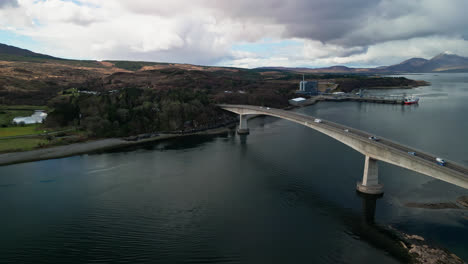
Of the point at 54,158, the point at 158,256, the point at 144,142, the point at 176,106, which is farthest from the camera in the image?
the point at 176,106

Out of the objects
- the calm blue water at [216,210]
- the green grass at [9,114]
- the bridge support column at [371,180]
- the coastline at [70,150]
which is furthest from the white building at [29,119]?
the bridge support column at [371,180]

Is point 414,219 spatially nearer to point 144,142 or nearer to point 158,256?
point 158,256

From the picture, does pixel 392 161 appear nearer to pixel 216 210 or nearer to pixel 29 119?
pixel 216 210

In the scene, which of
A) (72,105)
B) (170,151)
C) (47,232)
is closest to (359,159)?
(170,151)

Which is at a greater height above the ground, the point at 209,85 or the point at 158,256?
the point at 209,85

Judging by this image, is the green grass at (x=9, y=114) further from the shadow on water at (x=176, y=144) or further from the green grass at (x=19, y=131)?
the shadow on water at (x=176, y=144)

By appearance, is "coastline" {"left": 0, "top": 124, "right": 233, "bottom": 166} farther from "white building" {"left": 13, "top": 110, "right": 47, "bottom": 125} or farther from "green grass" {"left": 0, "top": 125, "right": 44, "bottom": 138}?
"white building" {"left": 13, "top": 110, "right": 47, "bottom": 125}

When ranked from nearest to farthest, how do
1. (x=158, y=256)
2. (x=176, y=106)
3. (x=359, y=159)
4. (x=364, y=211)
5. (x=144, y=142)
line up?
1. (x=158, y=256)
2. (x=364, y=211)
3. (x=359, y=159)
4. (x=144, y=142)
5. (x=176, y=106)
